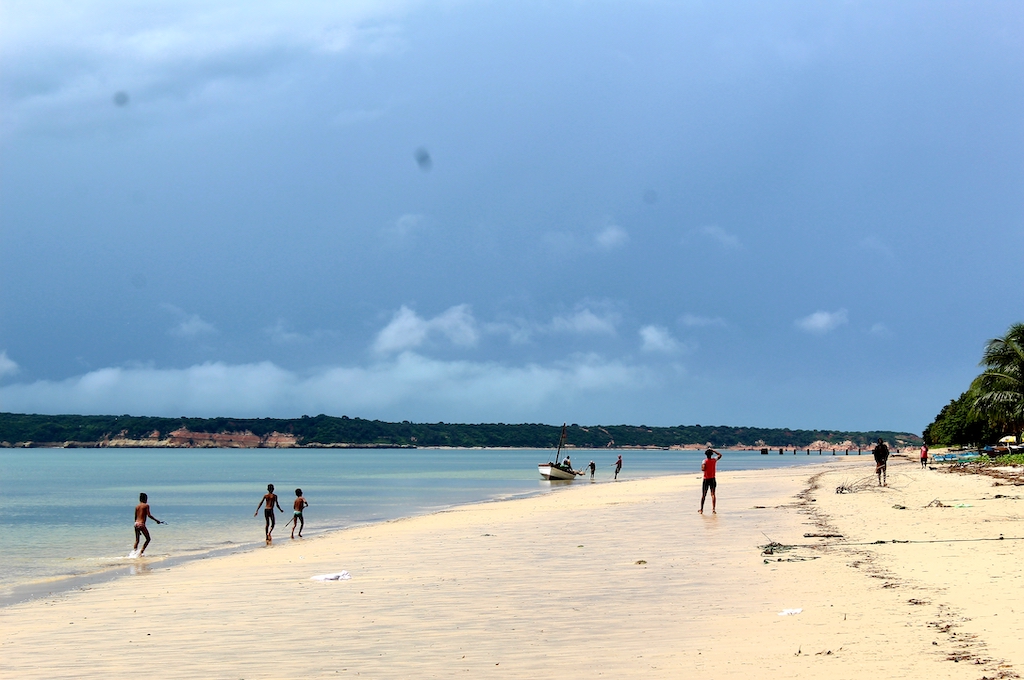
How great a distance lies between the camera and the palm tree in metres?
68.7

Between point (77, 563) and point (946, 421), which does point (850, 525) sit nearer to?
point (77, 563)

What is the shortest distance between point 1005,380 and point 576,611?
69.1 metres

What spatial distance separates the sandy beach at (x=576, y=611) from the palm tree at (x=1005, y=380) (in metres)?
51.7

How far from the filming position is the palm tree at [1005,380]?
68.7m

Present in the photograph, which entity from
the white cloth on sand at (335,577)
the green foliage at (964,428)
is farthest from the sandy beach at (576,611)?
the green foliage at (964,428)

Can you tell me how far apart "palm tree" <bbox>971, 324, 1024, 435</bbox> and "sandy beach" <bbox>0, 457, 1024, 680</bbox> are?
5168 cm

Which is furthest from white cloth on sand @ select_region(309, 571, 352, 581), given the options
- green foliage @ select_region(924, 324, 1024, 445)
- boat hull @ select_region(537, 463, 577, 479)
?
green foliage @ select_region(924, 324, 1024, 445)

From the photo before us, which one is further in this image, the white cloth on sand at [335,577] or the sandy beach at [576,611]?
the white cloth on sand at [335,577]

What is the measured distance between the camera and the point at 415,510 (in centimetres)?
4438

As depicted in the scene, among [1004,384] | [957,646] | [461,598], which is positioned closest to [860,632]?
[957,646]

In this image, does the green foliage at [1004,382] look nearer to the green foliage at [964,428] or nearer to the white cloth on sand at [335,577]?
the green foliage at [964,428]

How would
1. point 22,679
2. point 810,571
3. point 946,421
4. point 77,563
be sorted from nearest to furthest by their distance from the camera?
point 22,679
point 810,571
point 77,563
point 946,421

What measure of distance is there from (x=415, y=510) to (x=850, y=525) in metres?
25.5

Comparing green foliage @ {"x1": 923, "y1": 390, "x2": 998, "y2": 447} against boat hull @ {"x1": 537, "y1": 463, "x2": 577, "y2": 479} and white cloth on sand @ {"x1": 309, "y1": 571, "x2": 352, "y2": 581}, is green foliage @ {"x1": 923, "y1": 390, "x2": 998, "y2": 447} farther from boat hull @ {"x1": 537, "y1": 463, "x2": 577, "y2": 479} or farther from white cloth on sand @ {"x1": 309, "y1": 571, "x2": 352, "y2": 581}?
white cloth on sand @ {"x1": 309, "y1": 571, "x2": 352, "y2": 581}
